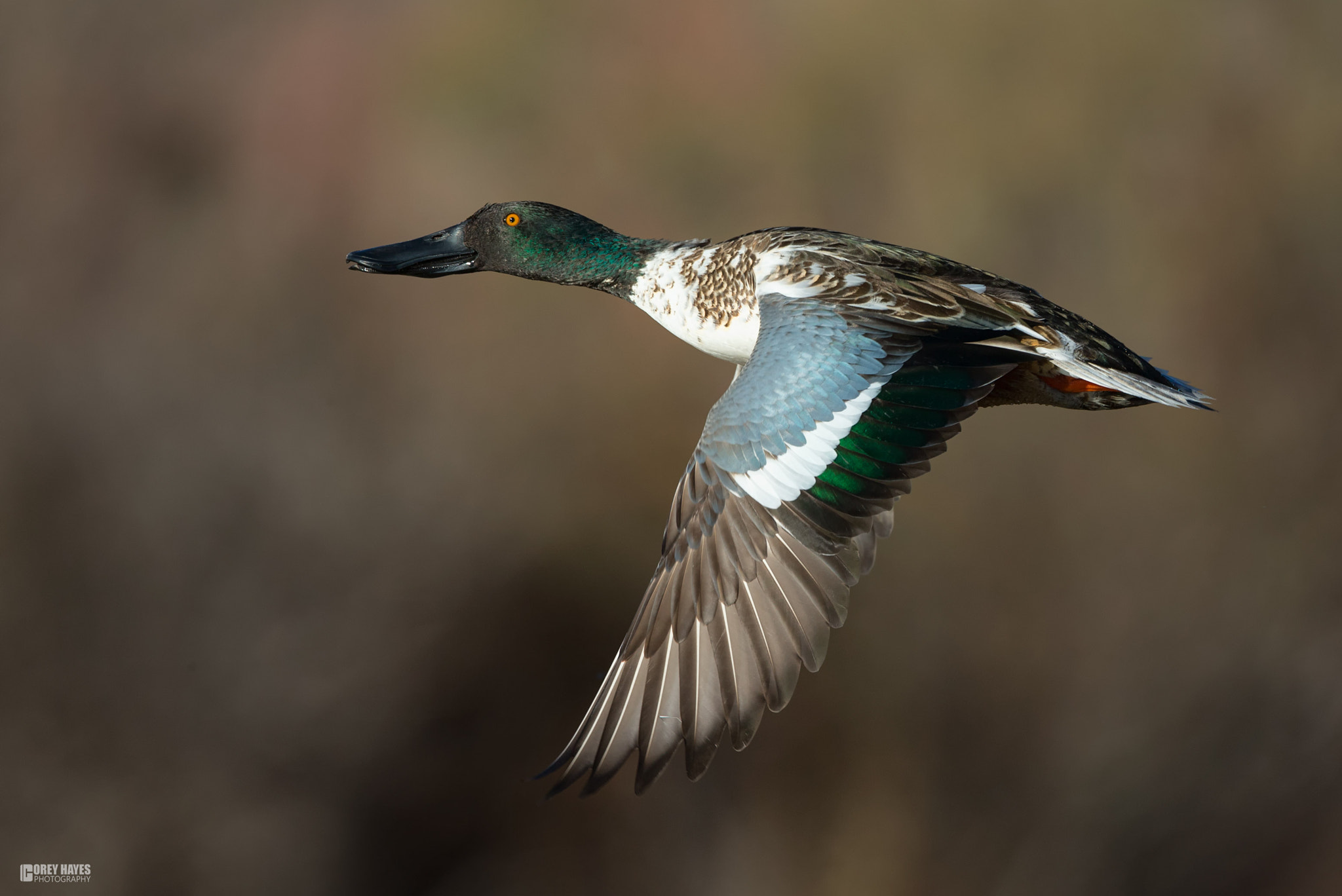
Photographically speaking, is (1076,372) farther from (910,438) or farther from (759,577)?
(759,577)

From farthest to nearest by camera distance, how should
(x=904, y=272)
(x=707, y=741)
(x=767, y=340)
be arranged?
(x=904, y=272)
(x=767, y=340)
(x=707, y=741)

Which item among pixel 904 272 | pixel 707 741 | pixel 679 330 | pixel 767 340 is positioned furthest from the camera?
pixel 679 330

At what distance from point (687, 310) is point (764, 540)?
0.47 m

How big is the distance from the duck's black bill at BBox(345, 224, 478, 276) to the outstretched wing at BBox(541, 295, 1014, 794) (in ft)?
1.93

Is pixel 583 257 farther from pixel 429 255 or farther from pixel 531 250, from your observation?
pixel 429 255

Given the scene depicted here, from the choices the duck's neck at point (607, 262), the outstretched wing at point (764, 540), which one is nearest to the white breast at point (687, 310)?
the duck's neck at point (607, 262)

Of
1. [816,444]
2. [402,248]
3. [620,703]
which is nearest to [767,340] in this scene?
[816,444]

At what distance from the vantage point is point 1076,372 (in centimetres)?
120

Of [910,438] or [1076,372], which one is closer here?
[910,438]

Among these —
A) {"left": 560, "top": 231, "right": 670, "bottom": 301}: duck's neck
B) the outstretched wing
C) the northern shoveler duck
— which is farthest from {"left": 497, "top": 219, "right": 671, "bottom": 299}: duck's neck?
the outstretched wing

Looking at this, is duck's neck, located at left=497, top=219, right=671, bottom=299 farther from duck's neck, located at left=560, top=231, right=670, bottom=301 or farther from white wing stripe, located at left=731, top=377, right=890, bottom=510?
white wing stripe, located at left=731, top=377, right=890, bottom=510

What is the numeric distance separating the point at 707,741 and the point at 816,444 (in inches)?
12.4

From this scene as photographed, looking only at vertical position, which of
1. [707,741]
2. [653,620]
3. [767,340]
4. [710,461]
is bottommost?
[707,741]

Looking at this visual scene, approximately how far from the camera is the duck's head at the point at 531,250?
149cm
